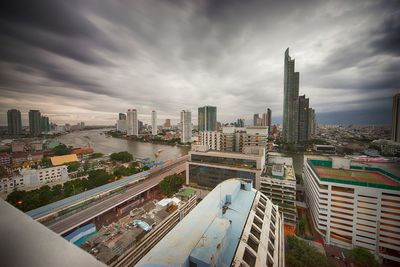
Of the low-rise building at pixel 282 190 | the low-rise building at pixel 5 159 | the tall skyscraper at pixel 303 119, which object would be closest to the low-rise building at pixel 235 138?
the low-rise building at pixel 282 190

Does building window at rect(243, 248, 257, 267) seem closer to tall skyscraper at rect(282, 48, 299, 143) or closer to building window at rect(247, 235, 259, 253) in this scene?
building window at rect(247, 235, 259, 253)

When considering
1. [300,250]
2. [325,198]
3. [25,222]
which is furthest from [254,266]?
[325,198]

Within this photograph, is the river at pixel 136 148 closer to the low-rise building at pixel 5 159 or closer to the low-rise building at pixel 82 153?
the low-rise building at pixel 82 153

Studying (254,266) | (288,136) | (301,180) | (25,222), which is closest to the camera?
(25,222)

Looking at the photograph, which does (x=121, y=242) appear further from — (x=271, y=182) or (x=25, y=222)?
(x=271, y=182)

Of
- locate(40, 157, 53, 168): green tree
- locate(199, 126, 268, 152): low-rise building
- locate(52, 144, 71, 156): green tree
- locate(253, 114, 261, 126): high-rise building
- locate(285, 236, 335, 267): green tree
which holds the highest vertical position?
locate(253, 114, 261, 126): high-rise building

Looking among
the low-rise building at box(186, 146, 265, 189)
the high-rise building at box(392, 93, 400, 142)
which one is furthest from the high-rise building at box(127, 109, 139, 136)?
the high-rise building at box(392, 93, 400, 142)
